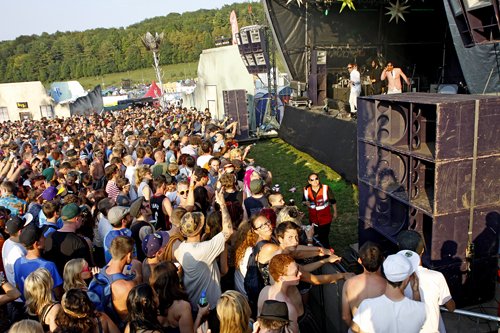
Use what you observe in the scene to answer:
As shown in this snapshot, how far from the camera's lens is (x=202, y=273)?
3492 mm

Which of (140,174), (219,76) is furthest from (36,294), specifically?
(219,76)

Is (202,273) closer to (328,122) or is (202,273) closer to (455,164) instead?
(455,164)

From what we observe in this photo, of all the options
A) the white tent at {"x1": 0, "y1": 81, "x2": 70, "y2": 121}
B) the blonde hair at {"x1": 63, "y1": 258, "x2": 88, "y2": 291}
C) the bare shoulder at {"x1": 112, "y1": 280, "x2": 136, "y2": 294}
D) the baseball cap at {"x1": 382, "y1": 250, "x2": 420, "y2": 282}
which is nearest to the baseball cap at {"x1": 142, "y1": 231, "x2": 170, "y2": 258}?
the bare shoulder at {"x1": 112, "y1": 280, "x2": 136, "y2": 294}

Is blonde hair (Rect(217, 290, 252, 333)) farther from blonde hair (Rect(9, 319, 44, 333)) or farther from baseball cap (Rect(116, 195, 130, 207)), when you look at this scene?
baseball cap (Rect(116, 195, 130, 207))

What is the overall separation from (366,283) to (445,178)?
1.58m

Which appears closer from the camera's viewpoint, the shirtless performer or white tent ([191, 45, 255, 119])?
the shirtless performer

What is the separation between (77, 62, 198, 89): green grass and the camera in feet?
289

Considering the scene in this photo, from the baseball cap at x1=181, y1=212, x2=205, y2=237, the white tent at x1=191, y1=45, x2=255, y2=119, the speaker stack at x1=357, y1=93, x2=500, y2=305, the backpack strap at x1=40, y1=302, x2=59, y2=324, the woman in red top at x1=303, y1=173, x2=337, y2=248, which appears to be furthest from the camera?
the white tent at x1=191, y1=45, x2=255, y2=119

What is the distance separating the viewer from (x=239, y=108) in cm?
1666

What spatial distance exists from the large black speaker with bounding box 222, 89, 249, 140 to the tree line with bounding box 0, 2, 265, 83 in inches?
3143

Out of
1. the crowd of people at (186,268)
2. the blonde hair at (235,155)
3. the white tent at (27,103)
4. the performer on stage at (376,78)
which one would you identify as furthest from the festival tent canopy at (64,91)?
the crowd of people at (186,268)

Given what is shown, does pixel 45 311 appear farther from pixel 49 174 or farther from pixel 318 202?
pixel 49 174

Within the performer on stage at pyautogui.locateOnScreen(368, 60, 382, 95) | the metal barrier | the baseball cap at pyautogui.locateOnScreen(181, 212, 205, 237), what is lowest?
the metal barrier

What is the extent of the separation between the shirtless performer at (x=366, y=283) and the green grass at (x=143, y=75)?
3372 inches
